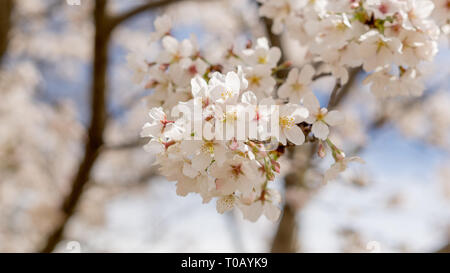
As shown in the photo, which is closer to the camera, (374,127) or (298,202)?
(298,202)

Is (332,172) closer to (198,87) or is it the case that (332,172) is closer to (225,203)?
(225,203)

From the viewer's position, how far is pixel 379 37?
3.10 feet

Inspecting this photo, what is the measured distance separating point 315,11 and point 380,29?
0.29m

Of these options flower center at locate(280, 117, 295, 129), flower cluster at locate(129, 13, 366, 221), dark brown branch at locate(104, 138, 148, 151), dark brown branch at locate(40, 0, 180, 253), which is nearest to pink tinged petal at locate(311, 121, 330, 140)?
flower cluster at locate(129, 13, 366, 221)

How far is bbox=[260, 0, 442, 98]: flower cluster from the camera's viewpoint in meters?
0.96

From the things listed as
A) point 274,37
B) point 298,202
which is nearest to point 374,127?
point 298,202

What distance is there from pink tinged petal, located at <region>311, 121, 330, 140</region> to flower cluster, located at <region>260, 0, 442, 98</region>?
0.29 m

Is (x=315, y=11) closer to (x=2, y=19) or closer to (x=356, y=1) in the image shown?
(x=356, y=1)

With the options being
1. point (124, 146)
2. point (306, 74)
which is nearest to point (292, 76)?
point (306, 74)

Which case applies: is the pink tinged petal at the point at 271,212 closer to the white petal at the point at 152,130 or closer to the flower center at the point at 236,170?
the flower center at the point at 236,170

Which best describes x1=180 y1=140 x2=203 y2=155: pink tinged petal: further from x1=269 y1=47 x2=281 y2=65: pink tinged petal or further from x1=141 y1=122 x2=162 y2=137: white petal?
x1=269 y1=47 x2=281 y2=65: pink tinged petal

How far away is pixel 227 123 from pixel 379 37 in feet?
1.96

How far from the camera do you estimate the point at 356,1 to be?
103 cm
